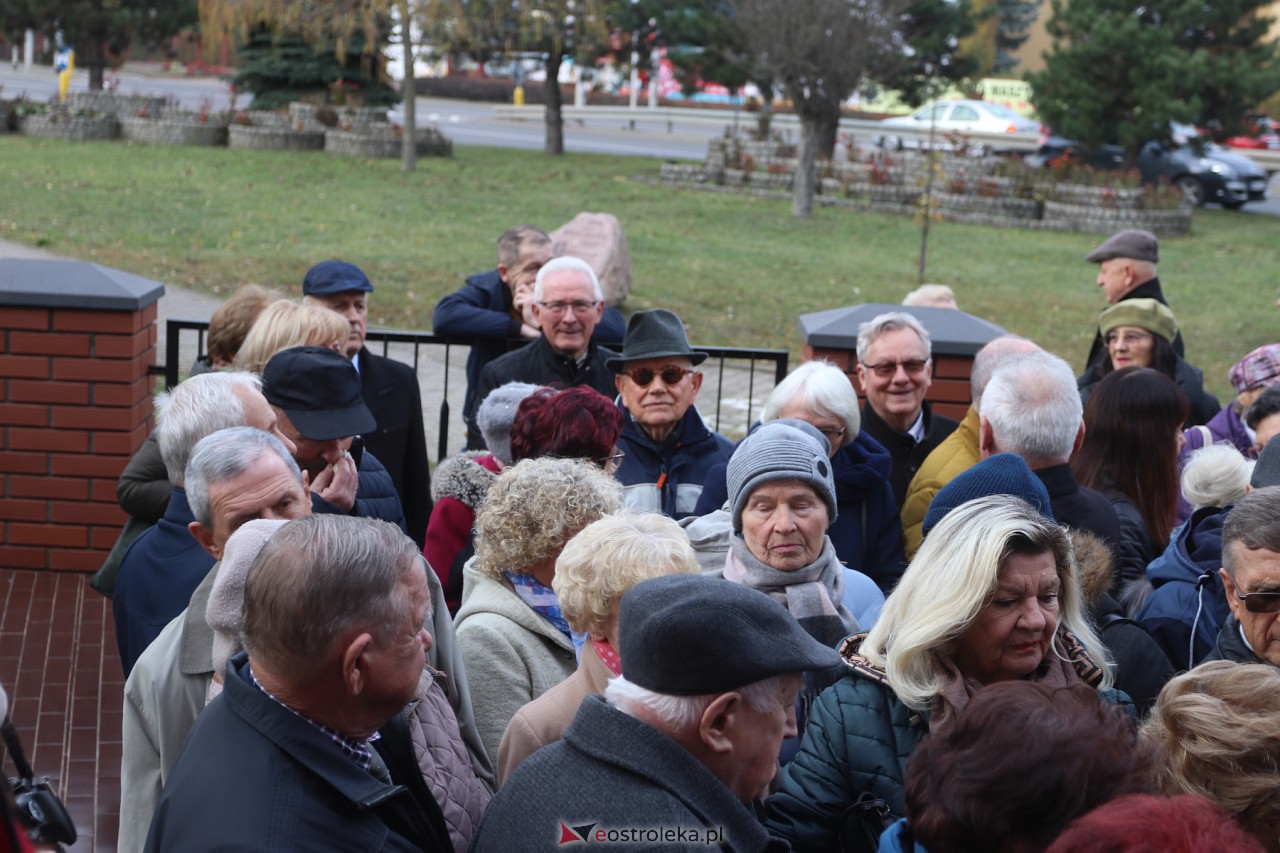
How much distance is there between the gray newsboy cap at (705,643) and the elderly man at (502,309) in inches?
165

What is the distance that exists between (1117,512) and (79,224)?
52.0ft

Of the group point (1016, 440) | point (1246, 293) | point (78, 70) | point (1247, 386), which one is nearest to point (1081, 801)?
point (1016, 440)

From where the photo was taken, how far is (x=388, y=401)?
5605 millimetres

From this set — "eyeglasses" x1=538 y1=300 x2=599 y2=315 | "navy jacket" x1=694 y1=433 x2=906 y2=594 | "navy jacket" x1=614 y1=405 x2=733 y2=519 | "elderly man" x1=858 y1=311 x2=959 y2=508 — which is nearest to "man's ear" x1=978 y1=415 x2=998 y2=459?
"navy jacket" x1=694 y1=433 x2=906 y2=594

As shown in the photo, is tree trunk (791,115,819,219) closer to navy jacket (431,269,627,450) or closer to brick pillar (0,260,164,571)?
navy jacket (431,269,627,450)

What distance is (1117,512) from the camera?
14.1 ft

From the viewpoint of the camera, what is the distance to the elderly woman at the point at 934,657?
2.82m

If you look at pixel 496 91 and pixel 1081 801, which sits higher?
pixel 496 91

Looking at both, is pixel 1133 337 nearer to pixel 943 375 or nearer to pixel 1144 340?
pixel 1144 340

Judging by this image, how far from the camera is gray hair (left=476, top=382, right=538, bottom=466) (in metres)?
4.21

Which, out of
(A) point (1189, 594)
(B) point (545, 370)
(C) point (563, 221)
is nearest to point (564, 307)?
(B) point (545, 370)

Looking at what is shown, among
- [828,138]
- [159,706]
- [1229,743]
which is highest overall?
[828,138]

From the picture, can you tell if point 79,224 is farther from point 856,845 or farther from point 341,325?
point 856,845

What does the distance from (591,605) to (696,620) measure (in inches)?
26.4
